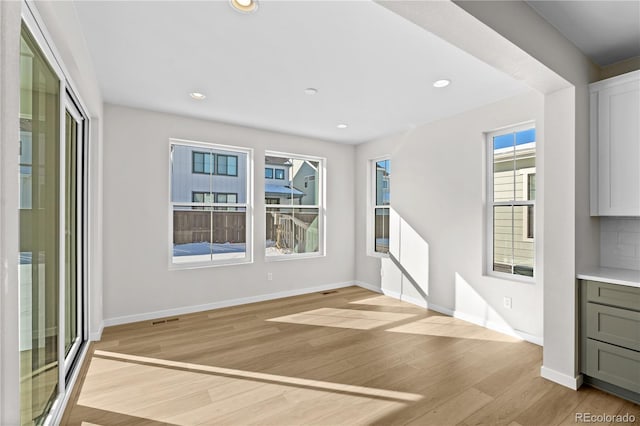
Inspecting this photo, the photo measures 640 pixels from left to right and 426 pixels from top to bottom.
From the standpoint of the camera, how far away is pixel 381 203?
5.33 metres

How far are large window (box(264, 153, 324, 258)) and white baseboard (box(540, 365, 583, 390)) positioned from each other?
3.50 meters

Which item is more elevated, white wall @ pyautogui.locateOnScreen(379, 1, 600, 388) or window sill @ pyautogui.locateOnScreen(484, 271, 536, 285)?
white wall @ pyautogui.locateOnScreen(379, 1, 600, 388)

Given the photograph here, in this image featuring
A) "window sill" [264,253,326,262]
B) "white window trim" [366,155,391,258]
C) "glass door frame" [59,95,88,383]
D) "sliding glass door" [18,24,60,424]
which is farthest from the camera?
"white window trim" [366,155,391,258]

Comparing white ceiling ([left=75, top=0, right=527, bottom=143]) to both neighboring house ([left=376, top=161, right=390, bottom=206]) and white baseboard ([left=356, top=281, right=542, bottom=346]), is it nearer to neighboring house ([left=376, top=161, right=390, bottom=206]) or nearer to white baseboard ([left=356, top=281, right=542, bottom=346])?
neighboring house ([left=376, top=161, right=390, bottom=206])

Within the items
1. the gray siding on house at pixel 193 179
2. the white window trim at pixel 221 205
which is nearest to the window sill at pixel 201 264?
the white window trim at pixel 221 205

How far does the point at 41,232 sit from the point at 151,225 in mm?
2148

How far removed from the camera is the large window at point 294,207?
4891mm

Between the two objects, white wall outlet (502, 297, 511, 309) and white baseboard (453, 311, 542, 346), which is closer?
white baseboard (453, 311, 542, 346)

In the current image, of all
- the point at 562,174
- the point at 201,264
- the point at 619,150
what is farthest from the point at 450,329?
the point at 201,264

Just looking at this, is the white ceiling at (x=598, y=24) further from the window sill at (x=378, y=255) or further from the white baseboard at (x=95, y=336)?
the white baseboard at (x=95, y=336)

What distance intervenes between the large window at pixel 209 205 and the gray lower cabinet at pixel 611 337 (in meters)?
3.91

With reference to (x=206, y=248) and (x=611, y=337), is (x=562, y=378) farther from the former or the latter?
(x=206, y=248)

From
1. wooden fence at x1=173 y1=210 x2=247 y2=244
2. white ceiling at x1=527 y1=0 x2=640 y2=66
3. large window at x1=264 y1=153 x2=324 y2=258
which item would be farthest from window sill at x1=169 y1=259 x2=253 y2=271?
white ceiling at x1=527 y1=0 x2=640 y2=66

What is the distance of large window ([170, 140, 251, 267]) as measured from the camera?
4.10 metres
